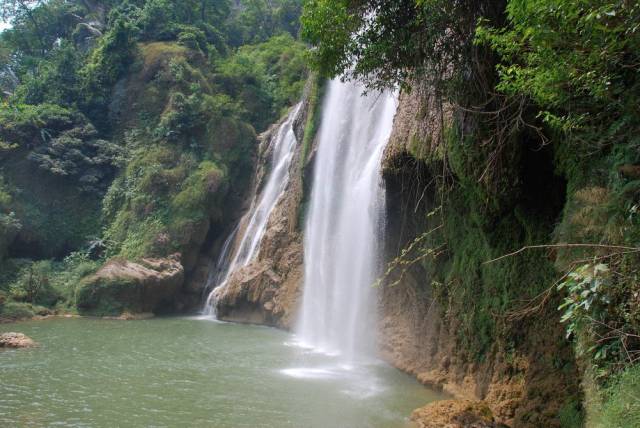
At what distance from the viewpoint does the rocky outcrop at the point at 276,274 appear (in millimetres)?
17516

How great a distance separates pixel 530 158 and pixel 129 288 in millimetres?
16972

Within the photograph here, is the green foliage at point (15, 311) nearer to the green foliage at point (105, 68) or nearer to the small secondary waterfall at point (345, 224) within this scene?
the small secondary waterfall at point (345, 224)

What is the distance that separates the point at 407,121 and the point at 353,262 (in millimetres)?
4839

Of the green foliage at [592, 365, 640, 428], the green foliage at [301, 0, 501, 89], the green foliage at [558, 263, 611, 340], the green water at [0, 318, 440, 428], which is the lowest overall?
the green water at [0, 318, 440, 428]

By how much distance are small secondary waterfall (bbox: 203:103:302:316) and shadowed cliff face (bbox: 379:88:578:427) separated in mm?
9182

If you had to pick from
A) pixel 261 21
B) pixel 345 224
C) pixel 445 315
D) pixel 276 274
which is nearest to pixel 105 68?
pixel 261 21

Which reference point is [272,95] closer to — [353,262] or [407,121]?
[353,262]

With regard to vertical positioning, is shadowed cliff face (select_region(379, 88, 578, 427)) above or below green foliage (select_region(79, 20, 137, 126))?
below

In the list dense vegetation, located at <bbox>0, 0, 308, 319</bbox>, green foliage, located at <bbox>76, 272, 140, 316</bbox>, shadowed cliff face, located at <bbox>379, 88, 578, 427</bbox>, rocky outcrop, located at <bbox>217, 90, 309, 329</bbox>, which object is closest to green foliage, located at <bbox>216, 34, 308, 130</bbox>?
dense vegetation, located at <bbox>0, 0, 308, 319</bbox>

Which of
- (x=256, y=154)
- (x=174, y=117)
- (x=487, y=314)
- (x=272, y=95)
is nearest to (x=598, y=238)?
(x=487, y=314)

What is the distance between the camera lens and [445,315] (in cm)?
969

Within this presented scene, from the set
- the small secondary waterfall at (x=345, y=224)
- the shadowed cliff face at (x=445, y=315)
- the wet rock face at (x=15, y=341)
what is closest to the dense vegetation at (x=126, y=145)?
the wet rock face at (x=15, y=341)

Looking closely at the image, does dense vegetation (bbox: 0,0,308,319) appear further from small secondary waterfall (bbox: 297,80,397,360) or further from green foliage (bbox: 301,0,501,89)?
green foliage (bbox: 301,0,501,89)

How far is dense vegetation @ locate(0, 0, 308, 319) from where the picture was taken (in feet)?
73.9
